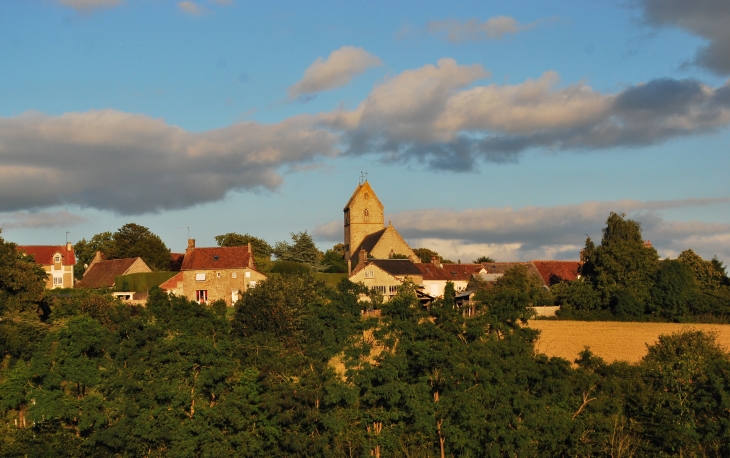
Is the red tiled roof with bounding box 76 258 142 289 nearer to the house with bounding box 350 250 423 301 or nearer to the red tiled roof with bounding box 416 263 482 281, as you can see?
the house with bounding box 350 250 423 301

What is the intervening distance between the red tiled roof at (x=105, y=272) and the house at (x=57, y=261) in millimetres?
1962

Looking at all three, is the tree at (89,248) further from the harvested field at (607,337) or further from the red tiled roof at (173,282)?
the harvested field at (607,337)

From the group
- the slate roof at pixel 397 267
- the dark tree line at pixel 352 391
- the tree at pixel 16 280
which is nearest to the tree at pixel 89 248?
the slate roof at pixel 397 267

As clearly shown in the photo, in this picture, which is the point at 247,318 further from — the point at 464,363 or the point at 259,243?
the point at 259,243

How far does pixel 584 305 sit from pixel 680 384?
2796cm

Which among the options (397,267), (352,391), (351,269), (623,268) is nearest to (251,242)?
(351,269)

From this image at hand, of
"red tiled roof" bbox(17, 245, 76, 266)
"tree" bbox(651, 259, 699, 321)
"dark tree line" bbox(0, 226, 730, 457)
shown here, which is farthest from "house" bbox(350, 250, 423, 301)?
"dark tree line" bbox(0, 226, 730, 457)

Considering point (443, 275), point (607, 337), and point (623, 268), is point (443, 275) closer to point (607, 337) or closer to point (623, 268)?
point (623, 268)

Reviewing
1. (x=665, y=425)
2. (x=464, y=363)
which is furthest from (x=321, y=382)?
(x=665, y=425)

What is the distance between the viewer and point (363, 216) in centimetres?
8488

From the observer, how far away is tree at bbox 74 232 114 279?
285 ft

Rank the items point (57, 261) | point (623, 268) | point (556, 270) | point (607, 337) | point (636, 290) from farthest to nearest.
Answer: point (57, 261), point (556, 270), point (623, 268), point (636, 290), point (607, 337)

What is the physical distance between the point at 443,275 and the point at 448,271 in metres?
2.23

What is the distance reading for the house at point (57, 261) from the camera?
71250mm
